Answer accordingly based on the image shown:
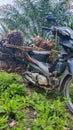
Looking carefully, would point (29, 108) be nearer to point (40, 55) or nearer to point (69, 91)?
point (69, 91)

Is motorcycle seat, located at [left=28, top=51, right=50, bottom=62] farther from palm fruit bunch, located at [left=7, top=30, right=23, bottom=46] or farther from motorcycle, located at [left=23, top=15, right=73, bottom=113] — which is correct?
palm fruit bunch, located at [left=7, top=30, right=23, bottom=46]

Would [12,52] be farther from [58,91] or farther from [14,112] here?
[14,112]

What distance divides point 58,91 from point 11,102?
3.82ft

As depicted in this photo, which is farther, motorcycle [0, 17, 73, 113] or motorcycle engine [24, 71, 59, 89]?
motorcycle engine [24, 71, 59, 89]

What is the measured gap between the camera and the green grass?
11.8ft

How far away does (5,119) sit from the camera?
3.60m

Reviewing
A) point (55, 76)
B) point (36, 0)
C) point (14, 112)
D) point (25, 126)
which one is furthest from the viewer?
point (36, 0)

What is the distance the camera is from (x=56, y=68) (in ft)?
15.8

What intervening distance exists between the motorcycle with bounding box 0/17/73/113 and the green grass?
0.70ft

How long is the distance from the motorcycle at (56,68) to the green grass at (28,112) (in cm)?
21

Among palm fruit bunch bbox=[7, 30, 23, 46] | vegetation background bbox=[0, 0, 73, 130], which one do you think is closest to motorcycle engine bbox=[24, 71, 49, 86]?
vegetation background bbox=[0, 0, 73, 130]

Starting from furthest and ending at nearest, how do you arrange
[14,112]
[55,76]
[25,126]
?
1. [55,76]
2. [14,112]
3. [25,126]

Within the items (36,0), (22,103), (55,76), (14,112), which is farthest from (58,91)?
(36,0)

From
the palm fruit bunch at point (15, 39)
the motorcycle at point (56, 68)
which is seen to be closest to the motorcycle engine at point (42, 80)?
the motorcycle at point (56, 68)
